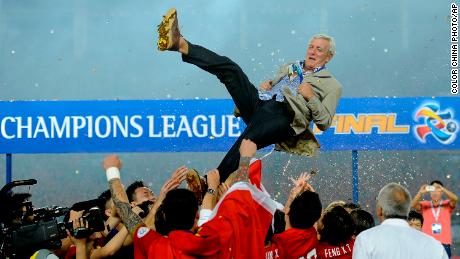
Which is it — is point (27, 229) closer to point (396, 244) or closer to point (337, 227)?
point (396, 244)

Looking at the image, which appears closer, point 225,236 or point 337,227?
point 225,236

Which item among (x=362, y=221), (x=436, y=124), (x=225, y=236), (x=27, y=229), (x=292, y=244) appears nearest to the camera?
(x=225, y=236)

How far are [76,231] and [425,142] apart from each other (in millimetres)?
7421

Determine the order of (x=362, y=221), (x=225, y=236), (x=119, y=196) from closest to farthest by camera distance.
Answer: (x=225, y=236) < (x=119, y=196) < (x=362, y=221)

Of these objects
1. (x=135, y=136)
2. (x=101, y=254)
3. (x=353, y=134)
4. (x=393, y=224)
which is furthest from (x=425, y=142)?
(x=101, y=254)

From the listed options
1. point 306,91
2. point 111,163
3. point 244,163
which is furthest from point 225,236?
point 306,91

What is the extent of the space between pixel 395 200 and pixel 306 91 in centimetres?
120

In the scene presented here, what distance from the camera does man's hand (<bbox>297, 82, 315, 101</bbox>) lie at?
521 cm

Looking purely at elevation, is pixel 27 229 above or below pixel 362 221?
above

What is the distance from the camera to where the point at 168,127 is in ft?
34.8

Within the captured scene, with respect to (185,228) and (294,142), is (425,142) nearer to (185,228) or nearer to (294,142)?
(294,142)

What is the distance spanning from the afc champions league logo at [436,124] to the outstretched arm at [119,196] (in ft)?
23.5

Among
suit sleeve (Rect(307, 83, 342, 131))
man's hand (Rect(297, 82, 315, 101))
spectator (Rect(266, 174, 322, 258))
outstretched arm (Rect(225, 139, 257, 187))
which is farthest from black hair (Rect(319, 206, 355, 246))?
outstretched arm (Rect(225, 139, 257, 187))

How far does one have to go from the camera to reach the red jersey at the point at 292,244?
5098mm
